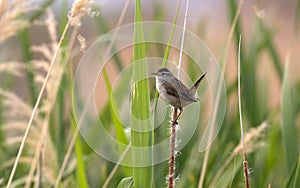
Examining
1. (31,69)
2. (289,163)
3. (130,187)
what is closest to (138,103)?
(130,187)

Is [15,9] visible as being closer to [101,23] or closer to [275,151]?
[101,23]

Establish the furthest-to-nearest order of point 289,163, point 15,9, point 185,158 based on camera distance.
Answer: point 185,158 → point 289,163 → point 15,9

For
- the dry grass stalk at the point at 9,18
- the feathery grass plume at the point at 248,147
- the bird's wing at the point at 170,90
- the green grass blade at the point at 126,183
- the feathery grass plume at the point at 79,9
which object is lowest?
the green grass blade at the point at 126,183

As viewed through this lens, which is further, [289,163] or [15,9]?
[289,163]

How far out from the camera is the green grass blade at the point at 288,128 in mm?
945

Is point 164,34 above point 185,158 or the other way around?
above

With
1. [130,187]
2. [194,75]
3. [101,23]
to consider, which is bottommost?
[130,187]

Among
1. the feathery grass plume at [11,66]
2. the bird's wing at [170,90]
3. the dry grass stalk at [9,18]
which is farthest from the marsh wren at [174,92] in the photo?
the feathery grass plume at [11,66]

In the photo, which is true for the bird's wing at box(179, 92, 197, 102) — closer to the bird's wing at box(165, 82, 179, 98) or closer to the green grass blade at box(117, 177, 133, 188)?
the bird's wing at box(165, 82, 179, 98)

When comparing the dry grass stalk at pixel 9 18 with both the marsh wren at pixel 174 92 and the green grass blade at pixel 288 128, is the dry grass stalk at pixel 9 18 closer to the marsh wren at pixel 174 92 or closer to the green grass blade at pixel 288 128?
the marsh wren at pixel 174 92

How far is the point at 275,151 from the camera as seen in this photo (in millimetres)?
1229

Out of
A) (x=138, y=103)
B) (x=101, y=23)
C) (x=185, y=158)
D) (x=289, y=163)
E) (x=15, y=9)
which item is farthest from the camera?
(x=101, y=23)

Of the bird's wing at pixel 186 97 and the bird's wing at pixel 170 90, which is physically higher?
the bird's wing at pixel 170 90

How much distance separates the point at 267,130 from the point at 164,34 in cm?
33
